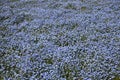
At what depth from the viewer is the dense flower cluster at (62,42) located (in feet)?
40.7

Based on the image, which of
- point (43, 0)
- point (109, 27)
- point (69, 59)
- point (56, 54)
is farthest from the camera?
point (43, 0)

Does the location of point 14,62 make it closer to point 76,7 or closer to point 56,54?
point 56,54

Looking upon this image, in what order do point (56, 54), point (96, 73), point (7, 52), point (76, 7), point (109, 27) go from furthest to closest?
point (76, 7) < point (109, 27) < point (7, 52) < point (56, 54) < point (96, 73)

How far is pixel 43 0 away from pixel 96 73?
2190cm

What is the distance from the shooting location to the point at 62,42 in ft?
54.1

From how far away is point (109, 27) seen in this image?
18156mm

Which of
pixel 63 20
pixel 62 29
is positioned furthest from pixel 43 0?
pixel 62 29

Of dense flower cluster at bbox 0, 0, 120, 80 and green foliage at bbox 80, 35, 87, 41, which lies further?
green foliage at bbox 80, 35, 87, 41

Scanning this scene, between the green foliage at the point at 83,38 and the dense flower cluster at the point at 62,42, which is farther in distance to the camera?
the green foliage at the point at 83,38

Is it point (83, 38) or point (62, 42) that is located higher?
point (83, 38)

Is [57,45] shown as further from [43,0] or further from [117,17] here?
[43,0]

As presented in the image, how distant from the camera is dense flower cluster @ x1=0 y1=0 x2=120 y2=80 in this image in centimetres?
1239

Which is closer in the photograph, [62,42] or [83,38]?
[62,42]

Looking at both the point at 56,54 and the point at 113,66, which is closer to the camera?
the point at 113,66
